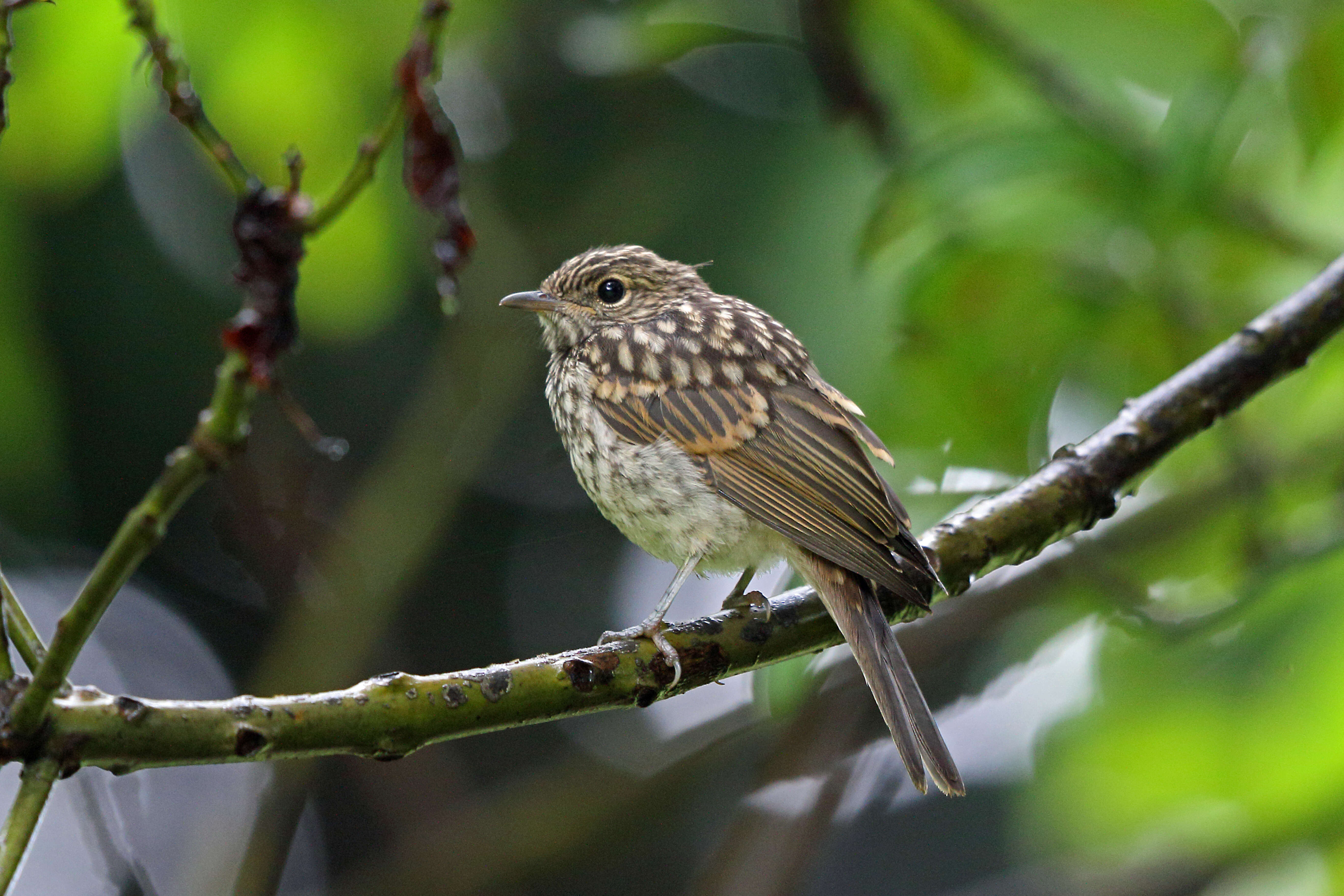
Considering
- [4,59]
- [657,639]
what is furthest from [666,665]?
[4,59]

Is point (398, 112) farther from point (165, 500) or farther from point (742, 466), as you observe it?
point (742, 466)

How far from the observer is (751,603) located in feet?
8.57

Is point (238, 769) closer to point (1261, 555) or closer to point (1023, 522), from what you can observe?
point (1023, 522)

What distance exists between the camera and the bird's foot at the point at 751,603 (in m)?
2.49

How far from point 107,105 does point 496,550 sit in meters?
1.92

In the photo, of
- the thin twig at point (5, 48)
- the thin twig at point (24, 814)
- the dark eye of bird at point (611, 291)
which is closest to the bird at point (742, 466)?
the dark eye of bird at point (611, 291)

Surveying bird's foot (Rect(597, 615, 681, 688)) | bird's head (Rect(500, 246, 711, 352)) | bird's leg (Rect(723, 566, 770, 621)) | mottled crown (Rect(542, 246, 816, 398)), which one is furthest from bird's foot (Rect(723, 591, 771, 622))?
bird's head (Rect(500, 246, 711, 352))

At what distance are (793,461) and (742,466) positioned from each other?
0.12 meters

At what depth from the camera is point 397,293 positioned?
388 cm

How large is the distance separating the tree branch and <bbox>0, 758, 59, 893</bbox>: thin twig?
28mm

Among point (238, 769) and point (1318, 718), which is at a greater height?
point (238, 769)

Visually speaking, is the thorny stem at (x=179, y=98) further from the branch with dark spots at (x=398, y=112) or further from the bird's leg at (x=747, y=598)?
the bird's leg at (x=747, y=598)

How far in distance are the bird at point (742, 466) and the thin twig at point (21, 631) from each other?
1.04 meters

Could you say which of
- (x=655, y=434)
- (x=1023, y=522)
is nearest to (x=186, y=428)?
(x=655, y=434)
